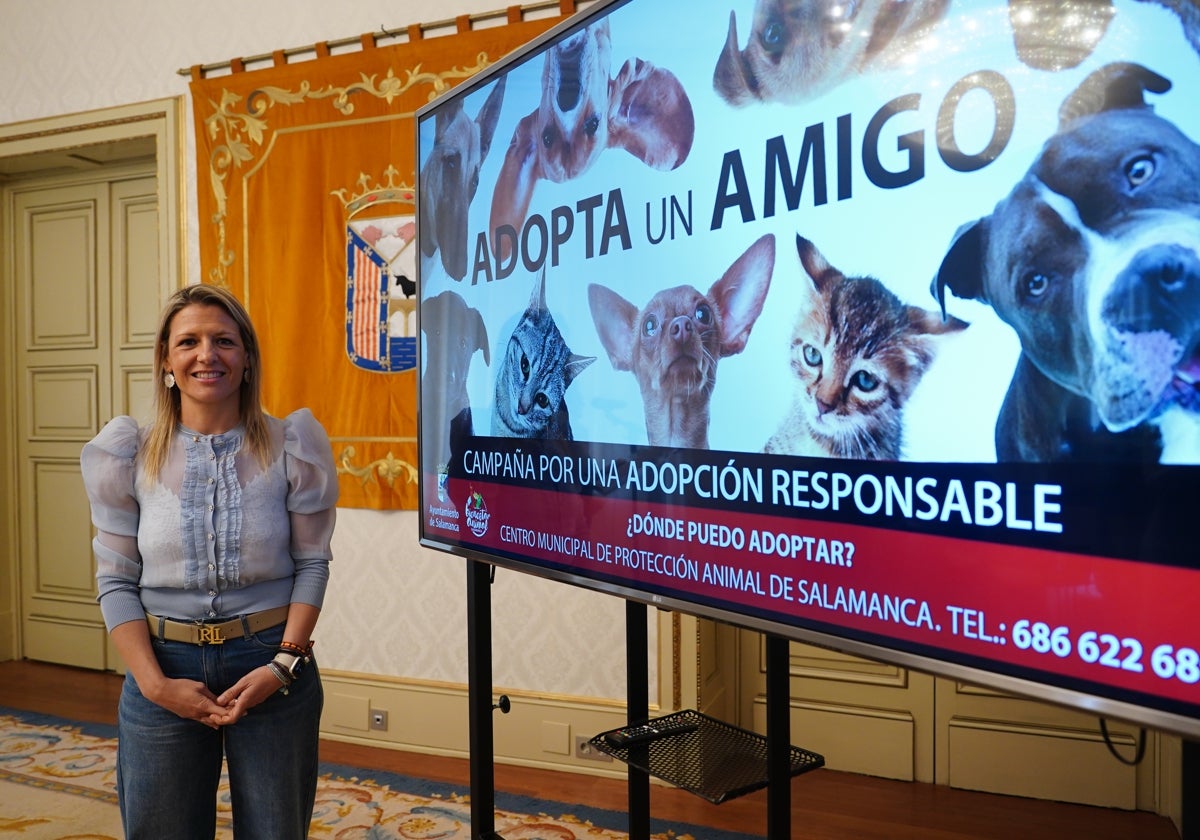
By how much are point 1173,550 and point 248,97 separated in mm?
3385

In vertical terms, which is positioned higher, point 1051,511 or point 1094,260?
point 1094,260

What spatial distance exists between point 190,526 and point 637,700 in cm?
90

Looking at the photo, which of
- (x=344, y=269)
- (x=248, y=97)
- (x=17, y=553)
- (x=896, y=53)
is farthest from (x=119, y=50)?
(x=896, y=53)

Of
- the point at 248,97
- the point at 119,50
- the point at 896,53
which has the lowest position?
the point at 896,53

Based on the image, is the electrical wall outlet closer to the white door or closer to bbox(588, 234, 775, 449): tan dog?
bbox(588, 234, 775, 449): tan dog

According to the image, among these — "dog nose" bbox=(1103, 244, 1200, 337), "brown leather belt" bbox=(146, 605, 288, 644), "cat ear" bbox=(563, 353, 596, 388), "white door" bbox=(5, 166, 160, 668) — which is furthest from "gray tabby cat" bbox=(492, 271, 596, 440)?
"white door" bbox=(5, 166, 160, 668)

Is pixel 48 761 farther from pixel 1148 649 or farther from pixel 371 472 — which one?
pixel 1148 649

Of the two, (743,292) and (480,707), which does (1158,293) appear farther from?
(480,707)

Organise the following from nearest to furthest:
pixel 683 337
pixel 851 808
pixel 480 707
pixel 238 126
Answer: pixel 683 337, pixel 480 707, pixel 851 808, pixel 238 126

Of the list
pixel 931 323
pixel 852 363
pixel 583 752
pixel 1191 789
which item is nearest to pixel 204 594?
pixel 852 363

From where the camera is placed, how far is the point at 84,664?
13.4 feet

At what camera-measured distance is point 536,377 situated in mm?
1593

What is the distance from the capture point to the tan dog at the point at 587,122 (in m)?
1.30

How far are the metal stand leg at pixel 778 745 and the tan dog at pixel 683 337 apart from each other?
1.09ft
